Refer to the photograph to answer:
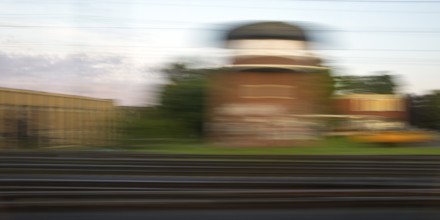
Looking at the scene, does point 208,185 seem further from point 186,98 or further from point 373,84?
point 373,84

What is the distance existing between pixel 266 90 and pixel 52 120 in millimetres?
11354

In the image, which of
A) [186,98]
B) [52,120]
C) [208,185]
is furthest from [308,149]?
[208,185]

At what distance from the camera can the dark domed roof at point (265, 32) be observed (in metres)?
24.4

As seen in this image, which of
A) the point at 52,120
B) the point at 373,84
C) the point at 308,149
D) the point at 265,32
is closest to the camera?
the point at 308,149

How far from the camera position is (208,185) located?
7.95m

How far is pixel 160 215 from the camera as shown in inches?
212

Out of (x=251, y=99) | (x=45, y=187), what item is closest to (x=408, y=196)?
(x=45, y=187)

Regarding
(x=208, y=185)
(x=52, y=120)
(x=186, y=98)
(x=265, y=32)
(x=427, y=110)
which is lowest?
(x=208, y=185)

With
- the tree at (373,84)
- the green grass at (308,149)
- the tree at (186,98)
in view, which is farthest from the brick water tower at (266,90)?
the tree at (373,84)

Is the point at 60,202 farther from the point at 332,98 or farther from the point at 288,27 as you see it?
the point at 332,98

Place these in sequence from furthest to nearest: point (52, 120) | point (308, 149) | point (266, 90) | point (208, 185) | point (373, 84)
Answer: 1. point (373, 84)
2. point (52, 120)
3. point (266, 90)
4. point (308, 149)
5. point (208, 185)

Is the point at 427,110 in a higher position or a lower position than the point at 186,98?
lower

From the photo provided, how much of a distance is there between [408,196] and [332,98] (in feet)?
80.9

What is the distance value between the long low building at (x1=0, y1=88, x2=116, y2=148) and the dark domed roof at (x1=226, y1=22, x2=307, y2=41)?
8144mm
